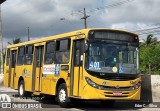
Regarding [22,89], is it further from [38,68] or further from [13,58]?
[38,68]

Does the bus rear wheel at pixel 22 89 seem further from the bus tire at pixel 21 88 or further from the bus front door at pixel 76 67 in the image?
the bus front door at pixel 76 67

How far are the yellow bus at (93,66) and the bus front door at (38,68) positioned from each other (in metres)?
0.99

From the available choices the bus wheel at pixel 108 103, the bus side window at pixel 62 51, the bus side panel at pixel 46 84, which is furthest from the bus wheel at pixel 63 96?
the bus wheel at pixel 108 103

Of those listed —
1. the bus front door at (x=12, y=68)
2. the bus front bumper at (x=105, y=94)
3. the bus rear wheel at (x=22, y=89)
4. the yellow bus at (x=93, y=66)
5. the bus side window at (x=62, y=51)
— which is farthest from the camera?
the bus front door at (x=12, y=68)

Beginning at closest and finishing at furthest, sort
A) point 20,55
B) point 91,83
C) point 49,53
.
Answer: point 91,83 < point 49,53 < point 20,55

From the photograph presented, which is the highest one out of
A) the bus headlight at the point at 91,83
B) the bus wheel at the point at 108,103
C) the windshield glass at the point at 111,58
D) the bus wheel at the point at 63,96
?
the windshield glass at the point at 111,58

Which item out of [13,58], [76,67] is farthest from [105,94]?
[13,58]

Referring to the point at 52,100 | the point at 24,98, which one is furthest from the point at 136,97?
the point at 24,98

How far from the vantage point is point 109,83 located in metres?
14.6

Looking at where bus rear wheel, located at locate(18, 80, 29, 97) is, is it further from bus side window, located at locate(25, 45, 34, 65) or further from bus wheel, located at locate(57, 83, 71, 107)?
bus wheel, located at locate(57, 83, 71, 107)

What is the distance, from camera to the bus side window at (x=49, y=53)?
56.9 ft

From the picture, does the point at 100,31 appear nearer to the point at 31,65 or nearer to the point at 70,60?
the point at 70,60

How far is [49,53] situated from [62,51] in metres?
1.45

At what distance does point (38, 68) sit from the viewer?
1900cm
